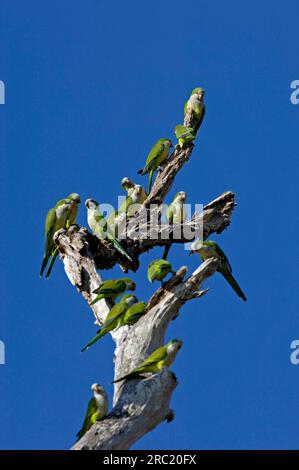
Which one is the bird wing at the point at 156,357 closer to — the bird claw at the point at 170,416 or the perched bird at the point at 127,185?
the bird claw at the point at 170,416

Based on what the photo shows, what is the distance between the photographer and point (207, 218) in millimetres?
12625

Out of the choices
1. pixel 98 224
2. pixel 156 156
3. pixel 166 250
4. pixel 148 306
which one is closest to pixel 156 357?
pixel 148 306

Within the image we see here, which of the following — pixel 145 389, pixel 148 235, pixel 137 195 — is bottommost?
pixel 145 389

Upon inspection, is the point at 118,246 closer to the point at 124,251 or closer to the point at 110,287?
the point at 124,251

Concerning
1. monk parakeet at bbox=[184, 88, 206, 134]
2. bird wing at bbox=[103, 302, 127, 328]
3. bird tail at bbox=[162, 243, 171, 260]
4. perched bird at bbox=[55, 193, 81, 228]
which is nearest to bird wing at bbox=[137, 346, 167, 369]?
bird wing at bbox=[103, 302, 127, 328]

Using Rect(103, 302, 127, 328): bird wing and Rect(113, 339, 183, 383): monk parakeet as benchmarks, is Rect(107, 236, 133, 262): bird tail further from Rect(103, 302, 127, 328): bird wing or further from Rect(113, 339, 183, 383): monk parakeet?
Rect(113, 339, 183, 383): monk parakeet

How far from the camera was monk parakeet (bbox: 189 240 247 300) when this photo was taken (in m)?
11.3

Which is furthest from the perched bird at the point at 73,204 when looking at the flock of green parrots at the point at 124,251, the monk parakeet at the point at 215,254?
the monk parakeet at the point at 215,254

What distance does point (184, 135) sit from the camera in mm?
13789

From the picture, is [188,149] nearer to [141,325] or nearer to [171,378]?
[141,325]

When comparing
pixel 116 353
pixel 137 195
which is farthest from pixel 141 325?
pixel 137 195

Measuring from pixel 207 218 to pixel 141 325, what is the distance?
282 centimetres

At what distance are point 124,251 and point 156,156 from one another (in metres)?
2.27

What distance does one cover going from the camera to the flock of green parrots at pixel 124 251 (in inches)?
376
